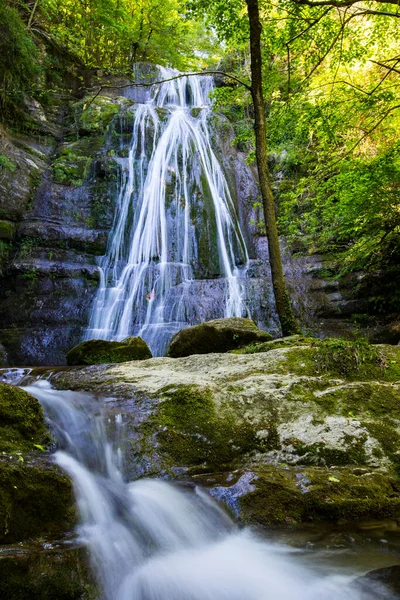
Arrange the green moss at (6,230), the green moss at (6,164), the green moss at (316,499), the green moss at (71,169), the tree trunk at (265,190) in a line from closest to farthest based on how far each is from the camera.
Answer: the green moss at (316,499) < the tree trunk at (265,190) < the green moss at (6,164) < the green moss at (6,230) < the green moss at (71,169)

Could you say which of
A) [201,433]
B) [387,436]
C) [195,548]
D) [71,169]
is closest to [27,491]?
[195,548]

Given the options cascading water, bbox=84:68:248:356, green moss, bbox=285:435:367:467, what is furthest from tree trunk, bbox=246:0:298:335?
cascading water, bbox=84:68:248:356

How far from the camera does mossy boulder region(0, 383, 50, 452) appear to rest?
2.83 metres

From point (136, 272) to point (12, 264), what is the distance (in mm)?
3449

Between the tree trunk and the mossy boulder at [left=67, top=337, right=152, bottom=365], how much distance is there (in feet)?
9.19

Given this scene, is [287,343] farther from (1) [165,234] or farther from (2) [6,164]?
(2) [6,164]

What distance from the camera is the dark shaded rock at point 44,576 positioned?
1.68 metres

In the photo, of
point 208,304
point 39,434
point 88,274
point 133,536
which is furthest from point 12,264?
point 133,536

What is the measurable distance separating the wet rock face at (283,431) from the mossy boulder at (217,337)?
1.94 metres

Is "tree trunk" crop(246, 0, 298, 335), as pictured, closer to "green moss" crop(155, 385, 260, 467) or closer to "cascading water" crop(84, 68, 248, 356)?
"green moss" crop(155, 385, 260, 467)

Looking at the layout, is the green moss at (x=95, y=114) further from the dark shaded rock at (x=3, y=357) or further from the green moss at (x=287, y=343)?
the green moss at (x=287, y=343)

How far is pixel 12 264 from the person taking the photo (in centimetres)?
1033

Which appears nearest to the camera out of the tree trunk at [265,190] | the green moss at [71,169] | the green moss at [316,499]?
the green moss at [316,499]

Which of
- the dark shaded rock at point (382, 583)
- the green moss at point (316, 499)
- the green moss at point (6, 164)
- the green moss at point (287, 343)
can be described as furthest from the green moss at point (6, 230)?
the dark shaded rock at point (382, 583)
